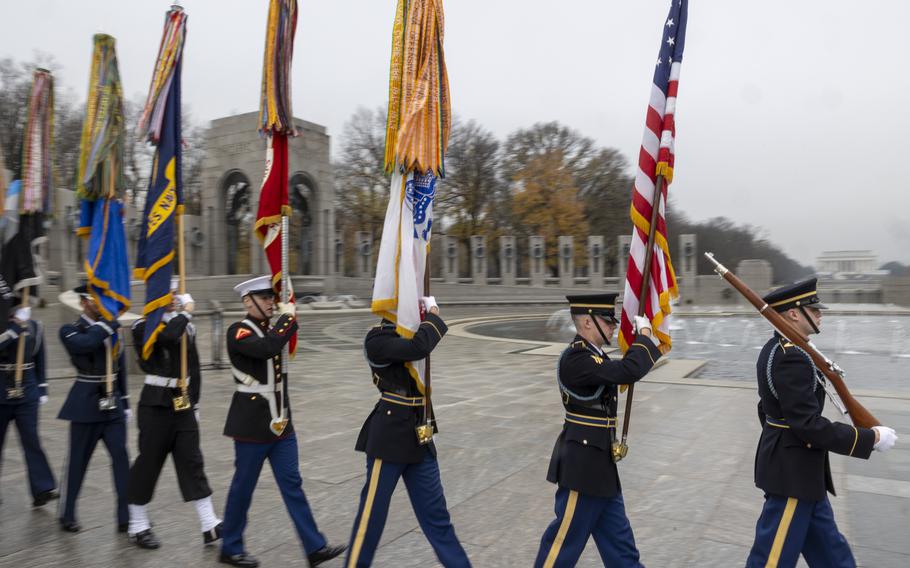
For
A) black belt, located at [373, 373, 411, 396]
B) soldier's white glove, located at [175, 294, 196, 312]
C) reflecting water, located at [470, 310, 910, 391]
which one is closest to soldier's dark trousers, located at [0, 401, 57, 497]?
soldier's white glove, located at [175, 294, 196, 312]

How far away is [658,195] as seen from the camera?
3871 mm

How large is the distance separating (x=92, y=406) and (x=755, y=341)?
17315 millimetres

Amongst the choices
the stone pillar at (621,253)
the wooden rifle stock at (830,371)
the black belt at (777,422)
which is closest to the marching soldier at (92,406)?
the black belt at (777,422)

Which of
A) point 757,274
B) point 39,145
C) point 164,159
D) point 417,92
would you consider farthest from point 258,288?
point 757,274

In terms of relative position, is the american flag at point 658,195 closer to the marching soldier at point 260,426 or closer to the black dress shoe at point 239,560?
the marching soldier at point 260,426

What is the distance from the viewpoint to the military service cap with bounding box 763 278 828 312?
140 inches

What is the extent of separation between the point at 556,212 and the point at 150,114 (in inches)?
1822

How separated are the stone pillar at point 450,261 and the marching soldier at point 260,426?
145 ft

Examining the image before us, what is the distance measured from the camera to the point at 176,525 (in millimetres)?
4887

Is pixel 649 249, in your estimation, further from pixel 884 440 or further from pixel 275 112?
pixel 275 112

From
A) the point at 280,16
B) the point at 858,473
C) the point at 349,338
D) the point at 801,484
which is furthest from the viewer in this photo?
the point at 349,338

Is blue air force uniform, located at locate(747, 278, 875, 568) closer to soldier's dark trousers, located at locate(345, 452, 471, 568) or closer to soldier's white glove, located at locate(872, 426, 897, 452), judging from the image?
soldier's white glove, located at locate(872, 426, 897, 452)

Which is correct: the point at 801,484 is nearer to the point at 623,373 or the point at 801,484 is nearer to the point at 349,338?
the point at 623,373

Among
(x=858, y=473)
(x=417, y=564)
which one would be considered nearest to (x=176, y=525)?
(x=417, y=564)
